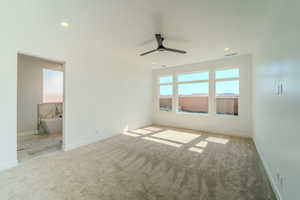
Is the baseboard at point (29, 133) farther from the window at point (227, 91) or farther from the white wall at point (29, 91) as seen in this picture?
the window at point (227, 91)

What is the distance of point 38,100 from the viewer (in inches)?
201

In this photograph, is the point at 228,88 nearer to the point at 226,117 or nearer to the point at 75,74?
the point at 226,117

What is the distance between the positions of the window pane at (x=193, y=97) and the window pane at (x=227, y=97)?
48 cm

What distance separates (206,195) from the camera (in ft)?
5.89

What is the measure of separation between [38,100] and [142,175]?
5.28 metres

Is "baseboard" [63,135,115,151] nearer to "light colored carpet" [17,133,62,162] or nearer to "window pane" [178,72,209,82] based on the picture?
"light colored carpet" [17,133,62,162]

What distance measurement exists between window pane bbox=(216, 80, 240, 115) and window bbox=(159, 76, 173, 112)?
2098 millimetres

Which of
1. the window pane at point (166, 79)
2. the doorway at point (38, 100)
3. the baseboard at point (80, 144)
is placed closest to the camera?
the baseboard at point (80, 144)

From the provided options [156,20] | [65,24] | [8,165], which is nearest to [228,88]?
[156,20]

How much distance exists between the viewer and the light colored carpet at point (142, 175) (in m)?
1.81

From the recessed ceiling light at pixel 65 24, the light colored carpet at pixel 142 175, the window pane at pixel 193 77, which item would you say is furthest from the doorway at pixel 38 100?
the window pane at pixel 193 77

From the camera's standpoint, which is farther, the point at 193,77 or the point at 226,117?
the point at 193,77

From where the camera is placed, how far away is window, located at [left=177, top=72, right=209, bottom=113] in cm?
545

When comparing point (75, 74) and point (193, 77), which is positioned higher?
point (193, 77)
